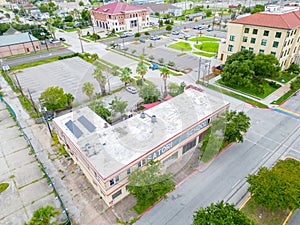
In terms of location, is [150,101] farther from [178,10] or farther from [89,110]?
[178,10]

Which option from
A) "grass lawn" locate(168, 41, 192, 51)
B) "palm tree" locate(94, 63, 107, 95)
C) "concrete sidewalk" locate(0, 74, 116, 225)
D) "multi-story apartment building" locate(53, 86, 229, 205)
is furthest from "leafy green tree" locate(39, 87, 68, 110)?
"grass lawn" locate(168, 41, 192, 51)

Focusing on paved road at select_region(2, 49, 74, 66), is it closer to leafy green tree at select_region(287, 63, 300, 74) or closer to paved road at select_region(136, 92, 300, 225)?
paved road at select_region(136, 92, 300, 225)

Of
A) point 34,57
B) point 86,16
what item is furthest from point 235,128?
point 86,16

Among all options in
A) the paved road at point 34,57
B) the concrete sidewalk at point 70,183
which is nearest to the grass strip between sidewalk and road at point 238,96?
the concrete sidewalk at point 70,183

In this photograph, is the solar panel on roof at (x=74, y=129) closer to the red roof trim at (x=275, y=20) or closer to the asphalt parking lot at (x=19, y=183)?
the asphalt parking lot at (x=19, y=183)

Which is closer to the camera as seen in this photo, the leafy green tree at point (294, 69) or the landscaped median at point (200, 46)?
the leafy green tree at point (294, 69)

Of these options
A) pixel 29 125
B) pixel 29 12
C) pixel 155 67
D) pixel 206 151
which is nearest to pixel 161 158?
pixel 206 151
